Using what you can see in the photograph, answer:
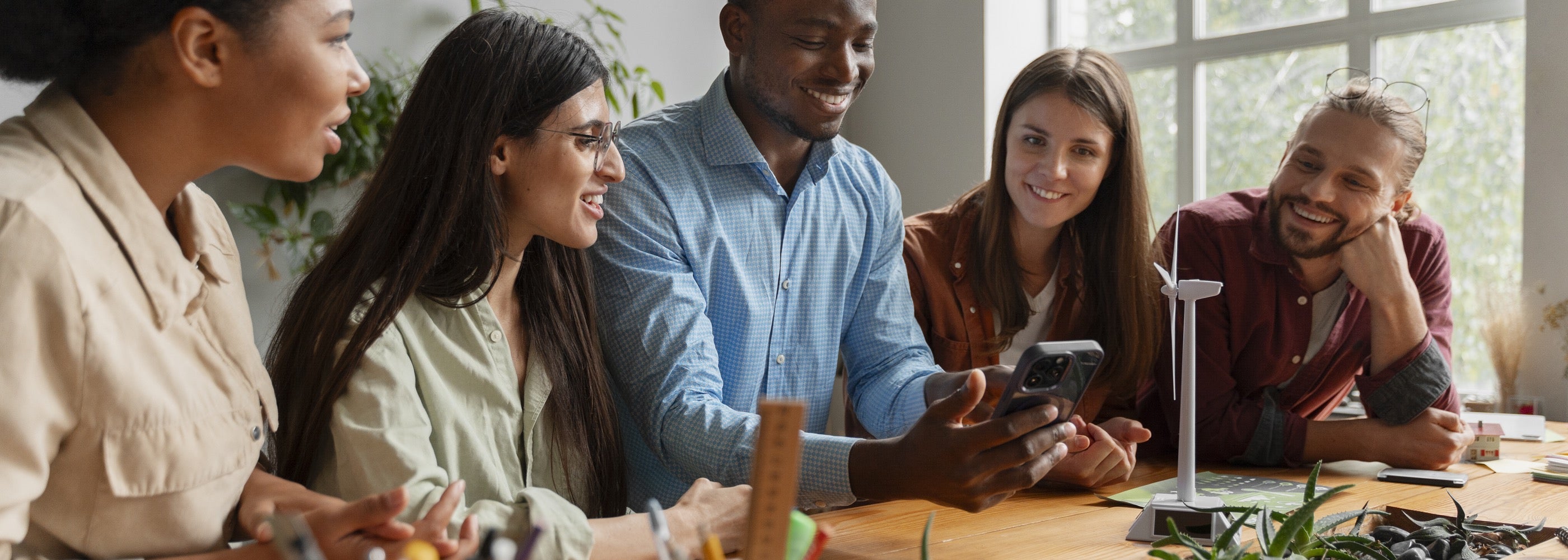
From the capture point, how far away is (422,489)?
125 centimetres

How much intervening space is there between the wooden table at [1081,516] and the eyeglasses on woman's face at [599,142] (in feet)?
1.93

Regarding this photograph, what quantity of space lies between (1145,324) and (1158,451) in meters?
0.25

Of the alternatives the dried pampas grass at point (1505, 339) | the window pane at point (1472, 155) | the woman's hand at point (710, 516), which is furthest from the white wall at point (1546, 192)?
the woman's hand at point (710, 516)

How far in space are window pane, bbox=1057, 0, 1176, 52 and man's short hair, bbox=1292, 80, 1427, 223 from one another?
7.57 ft

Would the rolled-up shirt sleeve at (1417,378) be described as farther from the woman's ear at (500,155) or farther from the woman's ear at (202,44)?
the woman's ear at (202,44)

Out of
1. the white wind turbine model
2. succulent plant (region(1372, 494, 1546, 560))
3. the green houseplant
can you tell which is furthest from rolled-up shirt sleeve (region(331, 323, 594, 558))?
the green houseplant

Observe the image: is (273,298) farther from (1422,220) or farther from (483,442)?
(1422,220)

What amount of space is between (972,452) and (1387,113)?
1.31 metres

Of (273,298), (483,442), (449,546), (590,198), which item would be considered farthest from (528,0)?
(449,546)

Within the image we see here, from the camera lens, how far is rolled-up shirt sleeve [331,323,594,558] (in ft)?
4.07

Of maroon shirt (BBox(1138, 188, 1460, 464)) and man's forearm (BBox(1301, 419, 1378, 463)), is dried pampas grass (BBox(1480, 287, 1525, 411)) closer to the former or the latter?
maroon shirt (BBox(1138, 188, 1460, 464))

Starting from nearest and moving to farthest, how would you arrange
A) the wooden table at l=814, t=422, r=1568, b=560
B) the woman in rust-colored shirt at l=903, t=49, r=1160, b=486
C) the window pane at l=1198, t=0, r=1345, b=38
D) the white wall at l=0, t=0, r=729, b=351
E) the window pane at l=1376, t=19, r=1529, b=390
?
the wooden table at l=814, t=422, r=1568, b=560, the woman in rust-colored shirt at l=903, t=49, r=1160, b=486, the white wall at l=0, t=0, r=729, b=351, the window pane at l=1376, t=19, r=1529, b=390, the window pane at l=1198, t=0, r=1345, b=38

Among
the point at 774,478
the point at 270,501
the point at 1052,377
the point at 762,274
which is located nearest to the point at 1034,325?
the point at 762,274

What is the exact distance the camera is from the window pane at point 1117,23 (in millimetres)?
4562
